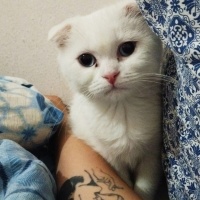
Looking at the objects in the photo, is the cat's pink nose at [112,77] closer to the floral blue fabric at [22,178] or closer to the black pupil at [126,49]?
the black pupil at [126,49]

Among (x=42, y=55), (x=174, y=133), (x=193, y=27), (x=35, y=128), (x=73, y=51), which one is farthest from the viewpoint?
(x=42, y=55)

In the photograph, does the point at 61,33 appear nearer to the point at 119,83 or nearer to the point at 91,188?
the point at 119,83

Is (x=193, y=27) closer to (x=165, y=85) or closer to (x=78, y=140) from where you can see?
(x=165, y=85)

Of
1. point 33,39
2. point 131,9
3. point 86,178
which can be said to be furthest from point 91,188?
point 33,39

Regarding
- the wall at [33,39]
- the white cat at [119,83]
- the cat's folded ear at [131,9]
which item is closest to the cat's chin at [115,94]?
the white cat at [119,83]

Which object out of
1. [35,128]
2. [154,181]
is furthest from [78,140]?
[154,181]

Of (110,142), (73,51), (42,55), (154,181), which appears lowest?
(154,181)

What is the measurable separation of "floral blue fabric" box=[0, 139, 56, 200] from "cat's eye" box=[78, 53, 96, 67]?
0.24 m

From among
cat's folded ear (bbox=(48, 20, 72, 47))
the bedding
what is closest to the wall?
the bedding

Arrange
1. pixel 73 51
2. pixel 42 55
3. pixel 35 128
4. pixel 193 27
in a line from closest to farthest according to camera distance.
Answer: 1. pixel 193 27
2. pixel 73 51
3. pixel 35 128
4. pixel 42 55

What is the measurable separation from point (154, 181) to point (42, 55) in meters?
0.63

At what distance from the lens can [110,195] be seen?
729 mm

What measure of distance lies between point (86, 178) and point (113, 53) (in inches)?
11.4

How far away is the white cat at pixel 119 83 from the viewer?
711 millimetres
